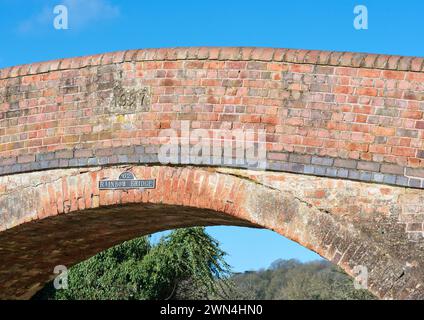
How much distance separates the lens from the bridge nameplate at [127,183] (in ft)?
28.7

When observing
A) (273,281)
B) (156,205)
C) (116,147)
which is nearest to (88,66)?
(116,147)

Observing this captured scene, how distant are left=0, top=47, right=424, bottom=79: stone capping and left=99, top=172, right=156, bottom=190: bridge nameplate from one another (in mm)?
1405

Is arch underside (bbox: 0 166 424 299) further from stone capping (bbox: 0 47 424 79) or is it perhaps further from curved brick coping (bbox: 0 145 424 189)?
stone capping (bbox: 0 47 424 79)

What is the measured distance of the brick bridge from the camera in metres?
7.71

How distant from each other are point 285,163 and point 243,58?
1297 millimetres

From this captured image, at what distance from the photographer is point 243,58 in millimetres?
8500

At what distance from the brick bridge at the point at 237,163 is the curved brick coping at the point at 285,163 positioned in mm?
14

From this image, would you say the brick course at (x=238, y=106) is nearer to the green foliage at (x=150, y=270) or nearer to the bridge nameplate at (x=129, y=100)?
the bridge nameplate at (x=129, y=100)

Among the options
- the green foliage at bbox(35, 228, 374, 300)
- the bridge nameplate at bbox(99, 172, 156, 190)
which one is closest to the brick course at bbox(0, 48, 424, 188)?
the bridge nameplate at bbox(99, 172, 156, 190)

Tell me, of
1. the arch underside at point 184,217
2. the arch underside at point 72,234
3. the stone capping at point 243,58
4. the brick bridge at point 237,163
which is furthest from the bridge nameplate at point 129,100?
the arch underside at point 72,234

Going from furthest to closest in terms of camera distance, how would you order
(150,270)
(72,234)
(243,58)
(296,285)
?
(296,285)
(150,270)
(72,234)
(243,58)

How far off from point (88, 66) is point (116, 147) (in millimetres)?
1163

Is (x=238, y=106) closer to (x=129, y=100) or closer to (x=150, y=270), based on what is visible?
(x=129, y=100)

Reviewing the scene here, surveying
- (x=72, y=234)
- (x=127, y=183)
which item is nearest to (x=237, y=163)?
(x=127, y=183)
